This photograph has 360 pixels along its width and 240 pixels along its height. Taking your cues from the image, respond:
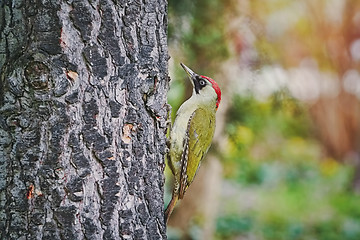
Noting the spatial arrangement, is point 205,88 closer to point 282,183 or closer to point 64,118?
point 64,118

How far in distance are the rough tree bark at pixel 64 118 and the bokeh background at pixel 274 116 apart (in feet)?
5.77

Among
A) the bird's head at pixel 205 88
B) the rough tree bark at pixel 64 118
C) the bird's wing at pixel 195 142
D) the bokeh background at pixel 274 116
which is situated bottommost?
the rough tree bark at pixel 64 118

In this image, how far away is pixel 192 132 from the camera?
2926 mm

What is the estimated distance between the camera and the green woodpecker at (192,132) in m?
2.87

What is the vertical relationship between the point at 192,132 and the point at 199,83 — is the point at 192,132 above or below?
below

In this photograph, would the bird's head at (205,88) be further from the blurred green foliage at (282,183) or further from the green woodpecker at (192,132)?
the blurred green foliage at (282,183)

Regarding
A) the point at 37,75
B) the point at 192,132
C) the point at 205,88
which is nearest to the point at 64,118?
the point at 37,75

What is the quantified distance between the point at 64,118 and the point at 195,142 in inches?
48.1

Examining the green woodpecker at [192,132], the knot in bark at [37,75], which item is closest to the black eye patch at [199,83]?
the green woodpecker at [192,132]

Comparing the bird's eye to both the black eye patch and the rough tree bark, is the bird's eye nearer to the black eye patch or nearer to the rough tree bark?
the black eye patch

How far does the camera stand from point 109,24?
1882mm

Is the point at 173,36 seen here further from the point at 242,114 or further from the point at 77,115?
the point at 77,115

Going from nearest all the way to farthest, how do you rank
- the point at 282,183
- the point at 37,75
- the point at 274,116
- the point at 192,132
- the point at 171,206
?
the point at 37,75 → the point at 171,206 → the point at 192,132 → the point at 274,116 → the point at 282,183

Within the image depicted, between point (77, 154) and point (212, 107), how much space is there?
140 centimetres
